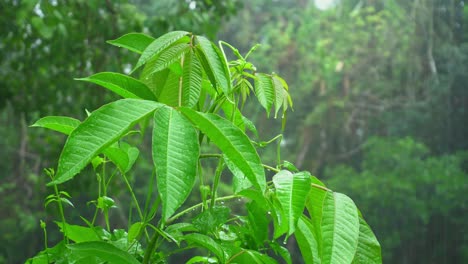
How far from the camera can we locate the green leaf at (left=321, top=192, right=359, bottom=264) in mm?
312

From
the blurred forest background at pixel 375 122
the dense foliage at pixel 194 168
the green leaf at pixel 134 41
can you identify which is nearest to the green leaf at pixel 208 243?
the dense foliage at pixel 194 168

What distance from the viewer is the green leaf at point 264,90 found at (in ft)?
1.28

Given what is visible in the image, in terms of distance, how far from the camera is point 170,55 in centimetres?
35

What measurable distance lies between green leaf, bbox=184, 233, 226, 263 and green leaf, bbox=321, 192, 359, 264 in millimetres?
55

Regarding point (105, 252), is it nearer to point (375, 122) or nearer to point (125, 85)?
point (125, 85)

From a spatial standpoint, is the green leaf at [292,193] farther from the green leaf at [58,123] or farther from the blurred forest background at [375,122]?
the blurred forest background at [375,122]

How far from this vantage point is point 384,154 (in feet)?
25.4

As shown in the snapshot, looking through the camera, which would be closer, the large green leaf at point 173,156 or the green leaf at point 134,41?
the large green leaf at point 173,156

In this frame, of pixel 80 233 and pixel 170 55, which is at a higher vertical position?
pixel 170 55

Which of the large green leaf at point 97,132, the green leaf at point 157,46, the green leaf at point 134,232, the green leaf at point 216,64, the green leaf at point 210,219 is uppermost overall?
the green leaf at point 157,46

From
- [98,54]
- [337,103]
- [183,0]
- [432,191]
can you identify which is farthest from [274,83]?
[337,103]

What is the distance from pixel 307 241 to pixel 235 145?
0.29 feet

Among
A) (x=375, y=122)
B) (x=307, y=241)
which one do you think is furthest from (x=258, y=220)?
(x=375, y=122)

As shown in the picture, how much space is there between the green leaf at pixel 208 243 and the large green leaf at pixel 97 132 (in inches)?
2.8
